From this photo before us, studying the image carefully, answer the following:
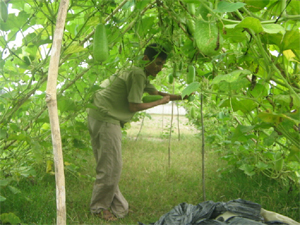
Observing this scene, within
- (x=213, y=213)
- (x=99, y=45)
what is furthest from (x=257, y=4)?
(x=213, y=213)

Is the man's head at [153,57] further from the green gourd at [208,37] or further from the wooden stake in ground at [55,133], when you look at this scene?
the wooden stake in ground at [55,133]

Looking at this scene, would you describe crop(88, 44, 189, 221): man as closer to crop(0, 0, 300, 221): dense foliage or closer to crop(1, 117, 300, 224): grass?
crop(1, 117, 300, 224): grass

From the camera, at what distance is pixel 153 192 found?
2.76m

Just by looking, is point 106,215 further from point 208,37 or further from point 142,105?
point 208,37

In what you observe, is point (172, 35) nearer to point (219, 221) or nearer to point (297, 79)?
point (297, 79)

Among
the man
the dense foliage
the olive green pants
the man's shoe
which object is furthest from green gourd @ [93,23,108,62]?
the man's shoe

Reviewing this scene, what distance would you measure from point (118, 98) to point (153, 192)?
3.43ft

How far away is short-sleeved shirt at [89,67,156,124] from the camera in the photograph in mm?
2129

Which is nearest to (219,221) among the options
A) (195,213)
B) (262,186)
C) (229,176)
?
(195,213)

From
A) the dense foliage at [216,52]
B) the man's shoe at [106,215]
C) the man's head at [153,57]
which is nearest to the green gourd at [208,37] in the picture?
the dense foliage at [216,52]

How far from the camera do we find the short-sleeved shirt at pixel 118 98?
6.98 feet

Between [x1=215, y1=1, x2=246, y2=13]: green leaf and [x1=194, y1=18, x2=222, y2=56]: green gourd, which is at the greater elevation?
[x1=215, y1=1, x2=246, y2=13]: green leaf

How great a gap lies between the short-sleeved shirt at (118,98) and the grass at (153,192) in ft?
1.83

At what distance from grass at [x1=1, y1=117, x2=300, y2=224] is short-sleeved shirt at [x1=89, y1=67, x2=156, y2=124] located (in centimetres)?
56
